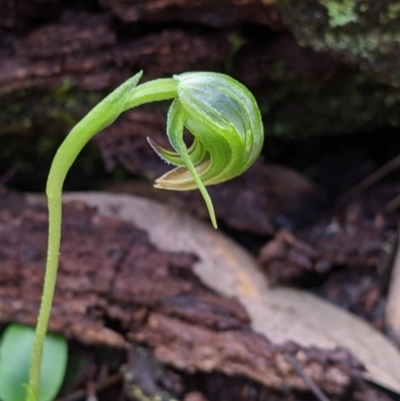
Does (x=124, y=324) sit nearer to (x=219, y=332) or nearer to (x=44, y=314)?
(x=219, y=332)

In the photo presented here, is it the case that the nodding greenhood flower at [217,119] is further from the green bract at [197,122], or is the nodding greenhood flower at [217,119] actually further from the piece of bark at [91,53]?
the piece of bark at [91,53]

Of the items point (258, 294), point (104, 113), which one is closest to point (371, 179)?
point (258, 294)

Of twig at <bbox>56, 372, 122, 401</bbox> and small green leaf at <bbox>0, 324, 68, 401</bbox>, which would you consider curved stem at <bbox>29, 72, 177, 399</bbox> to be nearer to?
small green leaf at <bbox>0, 324, 68, 401</bbox>

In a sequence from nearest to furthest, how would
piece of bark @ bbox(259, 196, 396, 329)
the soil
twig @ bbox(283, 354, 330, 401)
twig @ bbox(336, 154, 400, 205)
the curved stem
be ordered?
the curved stem < twig @ bbox(283, 354, 330, 401) < the soil < piece of bark @ bbox(259, 196, 396, 329) < twig @ bbox(336, 154, 400, 205)

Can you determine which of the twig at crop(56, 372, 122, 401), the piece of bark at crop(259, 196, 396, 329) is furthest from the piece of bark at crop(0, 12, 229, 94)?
the twig at crop(56, 372, 122, 401)

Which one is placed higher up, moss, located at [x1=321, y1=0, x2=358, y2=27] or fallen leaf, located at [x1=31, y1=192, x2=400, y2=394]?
moss, located at [x1=321, y1=0, x2=358, y2=27]

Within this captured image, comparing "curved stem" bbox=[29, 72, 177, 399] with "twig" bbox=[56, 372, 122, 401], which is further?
"twig" bbox=[56, 372, 122, 401]

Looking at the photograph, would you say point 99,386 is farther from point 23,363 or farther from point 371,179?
point 371,179

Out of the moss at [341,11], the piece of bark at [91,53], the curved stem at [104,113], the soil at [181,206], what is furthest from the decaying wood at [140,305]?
the moss at [341,11]
